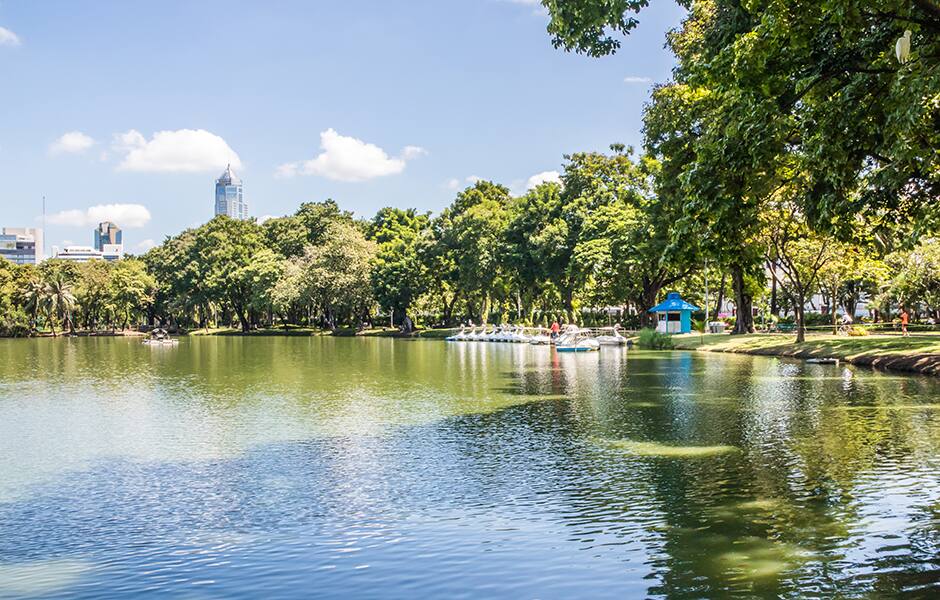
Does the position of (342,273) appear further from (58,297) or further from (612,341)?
(58,297)

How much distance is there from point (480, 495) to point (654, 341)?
47.2 m

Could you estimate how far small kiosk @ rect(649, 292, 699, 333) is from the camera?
221 ft

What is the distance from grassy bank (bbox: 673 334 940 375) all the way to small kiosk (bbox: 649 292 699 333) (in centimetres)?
958

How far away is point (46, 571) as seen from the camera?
1038 centimetres

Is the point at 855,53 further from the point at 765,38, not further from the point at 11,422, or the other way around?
the point at 11,422

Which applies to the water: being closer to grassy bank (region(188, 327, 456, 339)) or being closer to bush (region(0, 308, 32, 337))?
grassy bank (region(188, 327, 456, 339))

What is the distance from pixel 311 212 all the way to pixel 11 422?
342 feet

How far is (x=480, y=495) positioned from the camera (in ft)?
45.7

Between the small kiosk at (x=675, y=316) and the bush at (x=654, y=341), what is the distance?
6.01m

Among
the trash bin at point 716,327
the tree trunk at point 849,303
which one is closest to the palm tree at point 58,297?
the trash bin at point 716,327

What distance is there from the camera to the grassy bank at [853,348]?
117 feet

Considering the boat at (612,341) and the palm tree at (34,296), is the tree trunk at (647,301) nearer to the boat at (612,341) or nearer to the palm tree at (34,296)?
the boat at (612,341)

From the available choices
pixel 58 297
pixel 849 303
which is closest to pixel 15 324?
pixel 58 297

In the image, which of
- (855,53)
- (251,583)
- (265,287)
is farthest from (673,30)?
(265,287)
